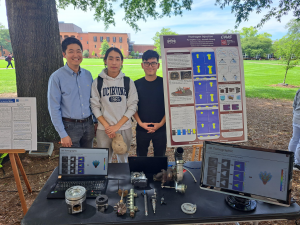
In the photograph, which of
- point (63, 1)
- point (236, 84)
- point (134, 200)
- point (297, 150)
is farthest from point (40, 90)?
point (297, 150)

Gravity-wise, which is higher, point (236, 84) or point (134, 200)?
point (236, 84)

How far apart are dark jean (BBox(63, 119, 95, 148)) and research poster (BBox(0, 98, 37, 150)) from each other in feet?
1.41

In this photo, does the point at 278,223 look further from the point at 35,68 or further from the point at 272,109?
the point at 272,109

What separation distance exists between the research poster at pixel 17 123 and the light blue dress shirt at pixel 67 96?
0.95ft

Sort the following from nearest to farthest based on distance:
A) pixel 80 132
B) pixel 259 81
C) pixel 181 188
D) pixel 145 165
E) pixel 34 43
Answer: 1. pixel 181 188
2. pixel 145 165
3. pixel 80 132
4. pixel 34 43
5. pixel 259 81

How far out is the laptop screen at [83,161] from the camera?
75.2 inches

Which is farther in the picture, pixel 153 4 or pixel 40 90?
pixel 153 4

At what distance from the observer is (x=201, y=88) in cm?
254

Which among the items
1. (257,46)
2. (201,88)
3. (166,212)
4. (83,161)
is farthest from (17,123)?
(257,46)

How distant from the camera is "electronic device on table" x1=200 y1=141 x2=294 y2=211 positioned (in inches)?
58.3

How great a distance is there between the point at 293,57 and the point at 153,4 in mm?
12766

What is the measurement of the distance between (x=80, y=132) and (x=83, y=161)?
782 millimetres

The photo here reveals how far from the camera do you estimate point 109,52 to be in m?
2.45

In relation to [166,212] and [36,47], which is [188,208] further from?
[36,47]
